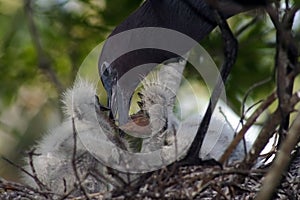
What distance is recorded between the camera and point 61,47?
174 inches

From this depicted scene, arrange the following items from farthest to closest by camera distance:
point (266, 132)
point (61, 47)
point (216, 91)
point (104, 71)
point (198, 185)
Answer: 1. point (61, 47)
2. point (104, 71)
3. point (216, 91)
4. point (198, 185)
5. point (266, 132)

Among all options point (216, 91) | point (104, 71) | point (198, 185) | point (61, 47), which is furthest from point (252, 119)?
point (61, 47)

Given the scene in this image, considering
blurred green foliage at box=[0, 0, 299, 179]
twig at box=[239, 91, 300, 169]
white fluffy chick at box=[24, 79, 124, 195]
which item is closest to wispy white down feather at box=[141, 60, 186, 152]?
white fluffy chick at box=[24, 79, 124, 195]

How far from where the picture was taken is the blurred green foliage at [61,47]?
4.18 meters

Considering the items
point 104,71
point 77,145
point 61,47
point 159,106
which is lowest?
point 77,145

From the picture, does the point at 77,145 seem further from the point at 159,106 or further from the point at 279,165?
the point at 279,165

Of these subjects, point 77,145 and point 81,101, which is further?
point 81,101

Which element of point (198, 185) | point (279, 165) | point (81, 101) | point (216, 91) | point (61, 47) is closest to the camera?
point (279, 165)

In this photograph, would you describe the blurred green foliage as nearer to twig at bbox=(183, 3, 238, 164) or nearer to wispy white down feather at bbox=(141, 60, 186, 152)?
wispy white down feather at bbox=(141, 60, 186, 152)

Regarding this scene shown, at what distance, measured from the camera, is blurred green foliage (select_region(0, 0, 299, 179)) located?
4184mm

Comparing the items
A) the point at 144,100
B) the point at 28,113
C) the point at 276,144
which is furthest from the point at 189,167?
the point at 28,113

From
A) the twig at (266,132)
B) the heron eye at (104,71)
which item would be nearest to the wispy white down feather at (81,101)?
the heron eye at (104,71)

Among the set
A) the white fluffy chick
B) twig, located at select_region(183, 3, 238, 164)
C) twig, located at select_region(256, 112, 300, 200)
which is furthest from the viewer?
the white fluffy chick

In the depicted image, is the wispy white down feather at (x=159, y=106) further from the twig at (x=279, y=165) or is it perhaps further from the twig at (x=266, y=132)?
the twig at (x=279, y=165)
